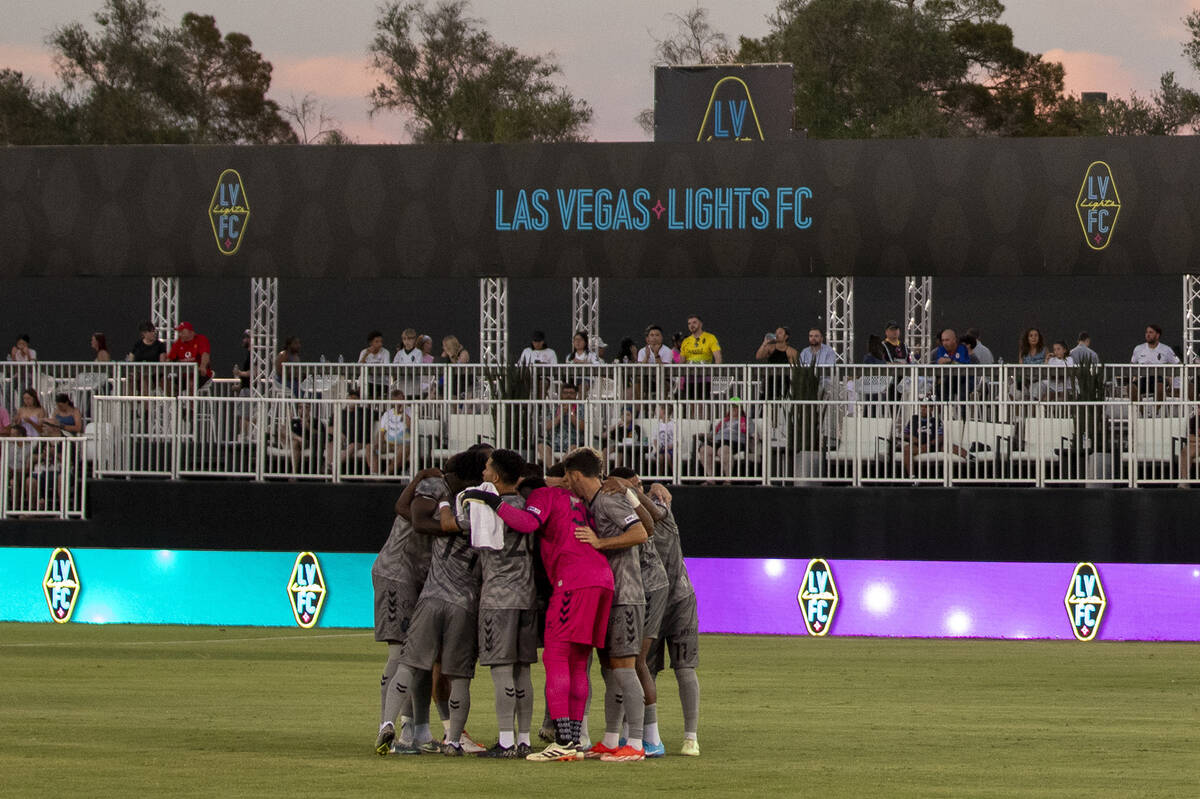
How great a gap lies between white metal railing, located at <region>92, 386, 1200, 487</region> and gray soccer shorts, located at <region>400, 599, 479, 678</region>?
35.7 feet

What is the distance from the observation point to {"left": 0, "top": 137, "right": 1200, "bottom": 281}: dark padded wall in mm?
24641

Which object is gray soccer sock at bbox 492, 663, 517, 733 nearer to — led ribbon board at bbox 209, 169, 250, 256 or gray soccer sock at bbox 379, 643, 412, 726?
gray soccer sock at bbox 379, 643, 412, 726

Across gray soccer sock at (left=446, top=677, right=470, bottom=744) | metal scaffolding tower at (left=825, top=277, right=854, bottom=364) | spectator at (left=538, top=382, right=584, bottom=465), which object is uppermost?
metal scaffolding tower at (left=825, top=277, right=854, bottom=364)

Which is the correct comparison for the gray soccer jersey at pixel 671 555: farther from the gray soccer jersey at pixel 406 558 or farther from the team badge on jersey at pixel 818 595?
the team badge on jersey at pixel 818 595

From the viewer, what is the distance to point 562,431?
21.7 m

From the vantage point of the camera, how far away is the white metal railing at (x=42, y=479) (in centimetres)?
2262

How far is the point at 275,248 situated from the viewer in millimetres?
26406

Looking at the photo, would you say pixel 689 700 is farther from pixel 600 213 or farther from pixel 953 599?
pixel 600 213

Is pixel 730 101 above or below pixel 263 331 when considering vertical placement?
above

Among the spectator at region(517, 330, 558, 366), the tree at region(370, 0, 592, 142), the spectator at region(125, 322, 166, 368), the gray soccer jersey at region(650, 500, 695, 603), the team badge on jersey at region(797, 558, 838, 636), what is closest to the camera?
the gray soccer jersey at region(650, 500, 695, 603)

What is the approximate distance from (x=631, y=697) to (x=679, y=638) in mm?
665

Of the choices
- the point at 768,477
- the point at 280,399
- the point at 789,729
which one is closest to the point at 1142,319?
the point at 768,477

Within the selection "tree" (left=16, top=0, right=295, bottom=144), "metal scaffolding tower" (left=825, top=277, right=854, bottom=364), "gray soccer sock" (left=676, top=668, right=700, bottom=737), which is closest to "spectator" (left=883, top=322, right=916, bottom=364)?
"metal scaffolding tower" (left=825, top=277, right=854, bottom=364)

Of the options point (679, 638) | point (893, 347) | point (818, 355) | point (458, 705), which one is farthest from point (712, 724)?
point (893, 347)
